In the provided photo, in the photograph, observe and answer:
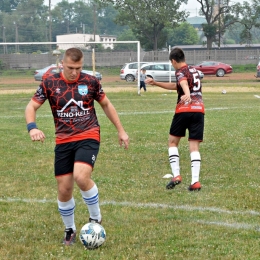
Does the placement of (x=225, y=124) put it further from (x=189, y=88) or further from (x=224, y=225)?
(x=224, y=225)

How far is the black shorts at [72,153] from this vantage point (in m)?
5.86

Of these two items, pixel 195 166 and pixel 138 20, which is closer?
pixel 195 166

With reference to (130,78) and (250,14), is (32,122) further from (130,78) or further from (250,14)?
(250,14)

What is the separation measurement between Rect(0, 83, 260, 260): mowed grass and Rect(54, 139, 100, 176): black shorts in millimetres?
766

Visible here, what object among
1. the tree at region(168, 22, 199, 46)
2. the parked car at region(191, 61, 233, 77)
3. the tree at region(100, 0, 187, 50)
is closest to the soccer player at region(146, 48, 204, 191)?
the parked car at region(191, 61, 233, 77)

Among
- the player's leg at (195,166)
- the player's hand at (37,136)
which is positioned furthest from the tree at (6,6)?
the player's hand at (37,136)

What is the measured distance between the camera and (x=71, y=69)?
5.80m

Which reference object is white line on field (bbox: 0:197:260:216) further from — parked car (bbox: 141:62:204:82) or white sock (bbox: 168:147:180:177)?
parked car (bbox: 141:62:204:82)

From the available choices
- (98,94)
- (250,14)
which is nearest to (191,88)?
(98,94)

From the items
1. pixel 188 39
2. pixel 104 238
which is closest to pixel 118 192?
pixel 104 238

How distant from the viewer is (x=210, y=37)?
72188 mm

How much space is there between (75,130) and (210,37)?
223 feet

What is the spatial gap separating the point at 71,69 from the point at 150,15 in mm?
63721

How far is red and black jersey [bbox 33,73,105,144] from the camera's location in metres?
5.89
